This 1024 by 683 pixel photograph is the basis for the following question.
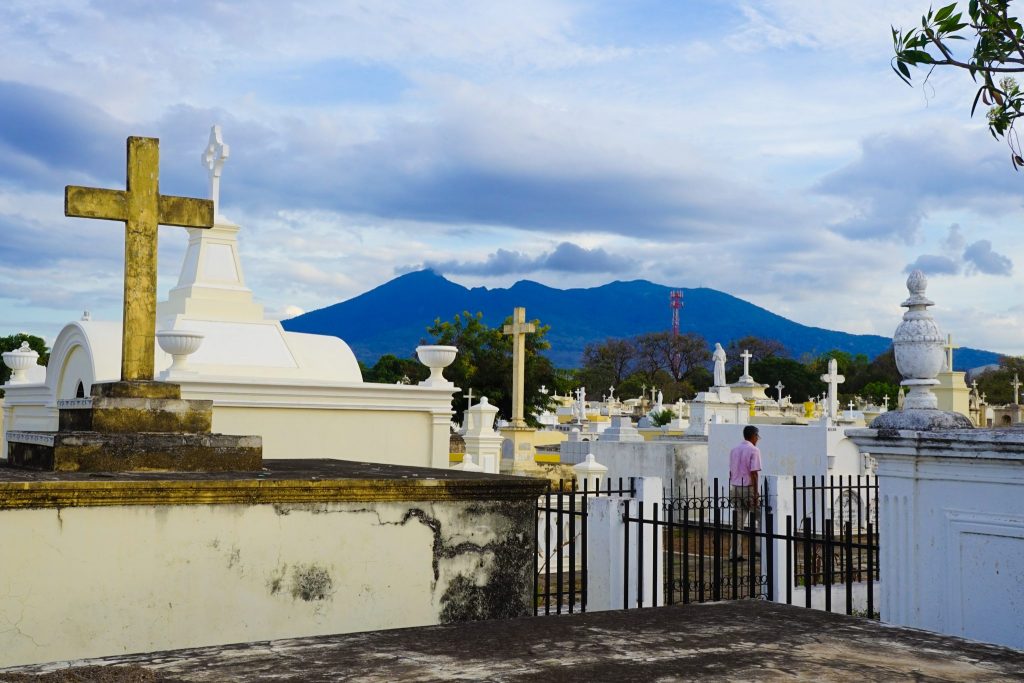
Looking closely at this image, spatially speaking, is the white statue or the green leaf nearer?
the green leaf

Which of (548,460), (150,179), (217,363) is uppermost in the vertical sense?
(150,179)

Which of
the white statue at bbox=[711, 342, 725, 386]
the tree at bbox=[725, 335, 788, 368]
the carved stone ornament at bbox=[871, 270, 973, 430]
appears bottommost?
the carved stone ornament at bbox=[871, 270, 973, 430]

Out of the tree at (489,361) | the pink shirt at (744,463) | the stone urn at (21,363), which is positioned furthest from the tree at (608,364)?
the pink shirt at (744,463)

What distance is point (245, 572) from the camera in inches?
212

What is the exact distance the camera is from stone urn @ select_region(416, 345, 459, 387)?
1221cm

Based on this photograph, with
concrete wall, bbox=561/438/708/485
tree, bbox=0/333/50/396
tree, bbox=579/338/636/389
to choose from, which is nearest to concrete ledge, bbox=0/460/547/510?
concrete wall, bbox=561/438/708/485

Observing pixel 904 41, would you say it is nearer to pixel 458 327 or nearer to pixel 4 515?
pixel 4 515

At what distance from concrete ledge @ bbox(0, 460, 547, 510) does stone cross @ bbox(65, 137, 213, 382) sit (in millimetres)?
1028

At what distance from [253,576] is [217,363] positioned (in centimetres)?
713

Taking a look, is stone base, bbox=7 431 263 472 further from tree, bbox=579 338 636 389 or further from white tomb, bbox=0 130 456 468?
tree, bbox=579 338 636 389

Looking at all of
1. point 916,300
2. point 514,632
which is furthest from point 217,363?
point 514,632

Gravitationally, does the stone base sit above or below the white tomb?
below

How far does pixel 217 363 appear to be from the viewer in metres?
12.1

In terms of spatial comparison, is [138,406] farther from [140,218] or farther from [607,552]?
[607,552]
